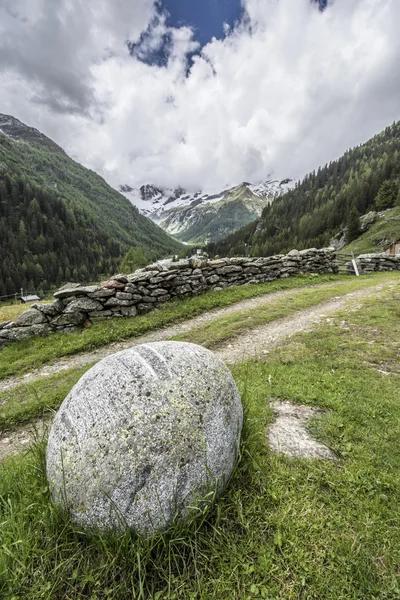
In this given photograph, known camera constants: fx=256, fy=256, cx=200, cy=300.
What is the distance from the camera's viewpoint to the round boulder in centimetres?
223

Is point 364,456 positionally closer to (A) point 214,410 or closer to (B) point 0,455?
(A) point 214,410

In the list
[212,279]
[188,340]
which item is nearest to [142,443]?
[188,340]

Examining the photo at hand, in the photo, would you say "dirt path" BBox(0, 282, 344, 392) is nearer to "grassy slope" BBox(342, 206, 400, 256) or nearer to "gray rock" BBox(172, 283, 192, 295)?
"gray rock" BBox(172, 283, 192, 295)

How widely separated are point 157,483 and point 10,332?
383 inches

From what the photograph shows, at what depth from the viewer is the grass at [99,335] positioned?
8.27 metres

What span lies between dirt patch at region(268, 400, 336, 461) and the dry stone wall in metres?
8.08

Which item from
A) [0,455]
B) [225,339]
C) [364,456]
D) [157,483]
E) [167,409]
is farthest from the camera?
[225,339]

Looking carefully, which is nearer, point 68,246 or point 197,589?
point 197,589

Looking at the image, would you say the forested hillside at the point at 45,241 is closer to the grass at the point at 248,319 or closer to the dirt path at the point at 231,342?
the dirt path at the point at 231,342

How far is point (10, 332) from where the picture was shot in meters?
9.40

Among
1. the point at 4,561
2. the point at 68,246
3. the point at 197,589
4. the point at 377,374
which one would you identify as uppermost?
the point at 68,246

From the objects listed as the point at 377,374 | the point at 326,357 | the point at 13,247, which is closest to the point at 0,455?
the point at 326,357

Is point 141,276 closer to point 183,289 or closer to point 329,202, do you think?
point 183,289

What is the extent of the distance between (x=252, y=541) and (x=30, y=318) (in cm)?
1031
